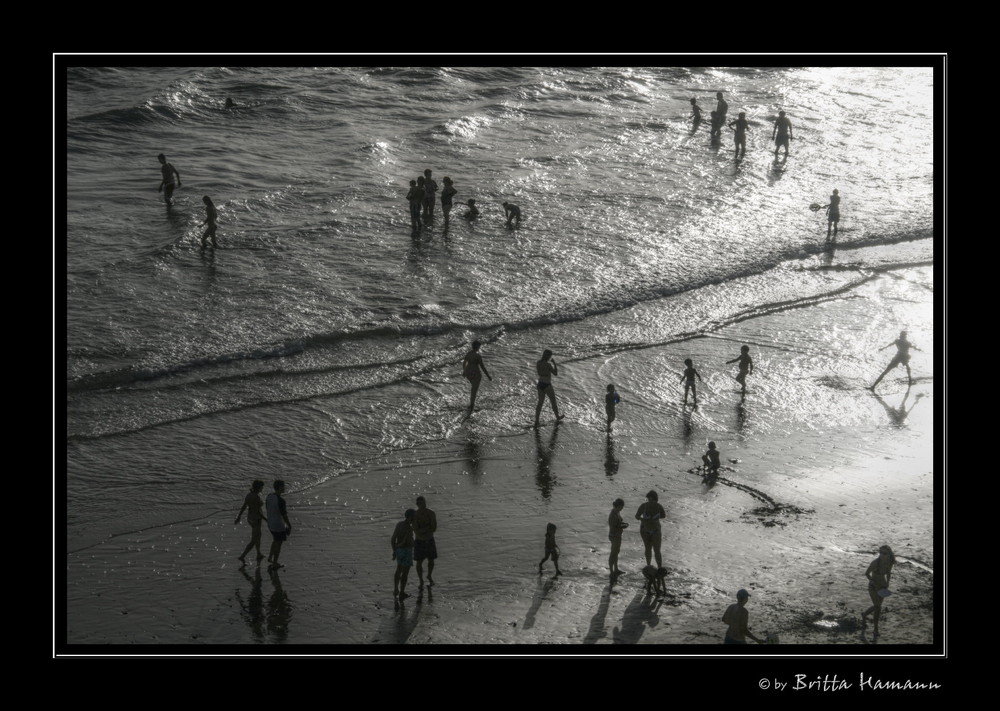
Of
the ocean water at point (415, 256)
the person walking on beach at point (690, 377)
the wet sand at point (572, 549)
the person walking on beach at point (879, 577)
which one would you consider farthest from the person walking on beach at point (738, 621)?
the person walking on beach at point (690, 377)

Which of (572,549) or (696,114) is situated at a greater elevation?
(696,114)

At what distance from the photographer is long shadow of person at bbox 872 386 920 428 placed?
55.5 feet

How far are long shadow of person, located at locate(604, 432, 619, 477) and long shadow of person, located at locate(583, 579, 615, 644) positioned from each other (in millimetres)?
3286

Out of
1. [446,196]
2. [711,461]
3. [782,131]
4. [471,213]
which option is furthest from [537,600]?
[782,131]

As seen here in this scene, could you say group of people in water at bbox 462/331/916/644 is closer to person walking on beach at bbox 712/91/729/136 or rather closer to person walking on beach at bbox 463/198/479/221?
person walking on beach at bbox 463/198/479/221

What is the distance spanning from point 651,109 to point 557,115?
145 inches

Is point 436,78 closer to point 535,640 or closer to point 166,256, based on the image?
point 166,256

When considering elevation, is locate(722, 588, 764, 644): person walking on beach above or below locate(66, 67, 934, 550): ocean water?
below

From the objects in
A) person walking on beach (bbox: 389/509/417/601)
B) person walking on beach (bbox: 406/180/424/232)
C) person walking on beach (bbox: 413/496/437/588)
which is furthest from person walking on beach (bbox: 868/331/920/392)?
person walking on beach (bbox: 406/180/424/232)

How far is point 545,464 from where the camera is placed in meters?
15.4

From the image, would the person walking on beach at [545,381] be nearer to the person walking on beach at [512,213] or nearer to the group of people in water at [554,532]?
the group of people in water at [554,532]

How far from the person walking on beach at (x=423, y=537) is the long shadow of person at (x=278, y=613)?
1.52 metres

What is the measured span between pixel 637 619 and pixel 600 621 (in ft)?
1.36

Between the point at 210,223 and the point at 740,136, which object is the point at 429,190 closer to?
the point at 210,223
